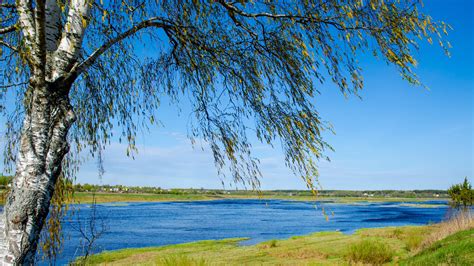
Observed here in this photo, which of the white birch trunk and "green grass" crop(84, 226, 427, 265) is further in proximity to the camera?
"green grass" crop(84, 226, 427, 265)

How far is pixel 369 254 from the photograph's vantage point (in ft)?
51.9

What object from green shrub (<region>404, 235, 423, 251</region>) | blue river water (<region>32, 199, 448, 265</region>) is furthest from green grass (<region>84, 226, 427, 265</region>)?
blue river water (<region>32, 199, 448, 265</region>)

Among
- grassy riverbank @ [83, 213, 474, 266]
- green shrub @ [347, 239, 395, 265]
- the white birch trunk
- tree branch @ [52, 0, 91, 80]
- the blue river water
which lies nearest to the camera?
the white birch trunk

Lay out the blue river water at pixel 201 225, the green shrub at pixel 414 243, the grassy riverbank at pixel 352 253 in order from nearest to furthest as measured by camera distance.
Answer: the grassy riverbank at pixel 352 253 < the green shrub at pixel 414 243 < the blue river water at pixel 201 225

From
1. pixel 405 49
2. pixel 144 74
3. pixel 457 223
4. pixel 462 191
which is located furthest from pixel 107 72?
pixel 462 191

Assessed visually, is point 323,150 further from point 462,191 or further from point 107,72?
point 462,191

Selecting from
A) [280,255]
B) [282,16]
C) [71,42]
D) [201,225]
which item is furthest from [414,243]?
[201,225]

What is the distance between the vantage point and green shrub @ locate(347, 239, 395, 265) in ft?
51.3

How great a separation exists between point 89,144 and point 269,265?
13114mm

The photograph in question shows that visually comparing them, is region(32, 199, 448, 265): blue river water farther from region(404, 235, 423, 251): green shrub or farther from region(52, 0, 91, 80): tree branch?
region(404, 235, 423, 251): green shrub

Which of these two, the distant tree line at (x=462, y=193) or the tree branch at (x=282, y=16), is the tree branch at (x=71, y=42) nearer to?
the tree branch at (x=282, y=16)

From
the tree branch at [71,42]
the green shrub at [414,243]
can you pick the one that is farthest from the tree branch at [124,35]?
the green shrub at [414,243]

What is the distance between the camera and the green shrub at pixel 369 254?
15.6m

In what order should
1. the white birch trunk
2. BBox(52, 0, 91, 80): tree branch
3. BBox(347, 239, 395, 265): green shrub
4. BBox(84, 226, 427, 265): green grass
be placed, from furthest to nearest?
BBox(84, 226, 427, 265): green grass < BBox(347, 239, 395, 265): green shrub < BBox(52, 0, 91, 80): tree branch < the white birch trunk
